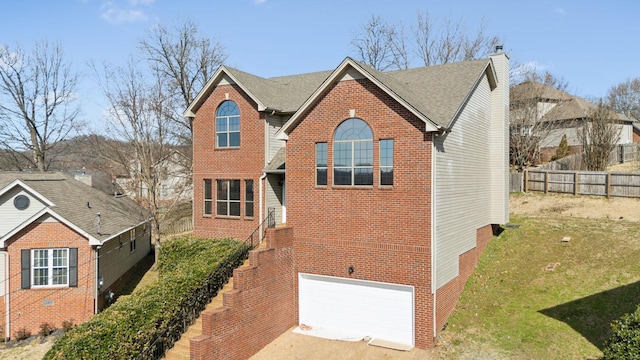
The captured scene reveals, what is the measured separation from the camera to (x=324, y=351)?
1319cm

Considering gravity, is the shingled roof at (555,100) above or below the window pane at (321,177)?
above

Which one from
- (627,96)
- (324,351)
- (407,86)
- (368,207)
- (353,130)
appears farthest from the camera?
(627,96)

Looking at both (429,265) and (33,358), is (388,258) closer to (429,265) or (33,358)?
(429,265)

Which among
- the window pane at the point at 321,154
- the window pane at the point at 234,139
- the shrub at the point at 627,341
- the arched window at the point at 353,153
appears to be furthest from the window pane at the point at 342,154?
the shrub at the point at 627,341

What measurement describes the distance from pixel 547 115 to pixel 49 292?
35893 millimetres

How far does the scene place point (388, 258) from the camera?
44.7 ft

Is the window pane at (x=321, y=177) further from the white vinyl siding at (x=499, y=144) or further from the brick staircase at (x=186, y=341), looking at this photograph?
the white vinyl siding at (x=499, y=144)

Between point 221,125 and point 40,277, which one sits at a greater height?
point 221,125

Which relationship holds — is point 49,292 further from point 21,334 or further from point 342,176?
point 342,176

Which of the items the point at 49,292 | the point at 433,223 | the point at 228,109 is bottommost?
the point at 49,292

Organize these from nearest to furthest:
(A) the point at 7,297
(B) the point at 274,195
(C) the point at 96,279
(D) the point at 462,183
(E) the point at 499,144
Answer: (D) the point at 462,183 → (A) the point at 7,297 → (C) the point at 96,279 → (E) the point at 499,144 → (B) the point at 274,195

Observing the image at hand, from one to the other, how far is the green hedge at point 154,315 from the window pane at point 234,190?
2.45 metres

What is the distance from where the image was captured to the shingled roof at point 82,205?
18.7 m

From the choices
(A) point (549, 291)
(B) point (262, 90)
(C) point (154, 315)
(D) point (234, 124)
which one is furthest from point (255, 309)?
(A) point (549, 291)
